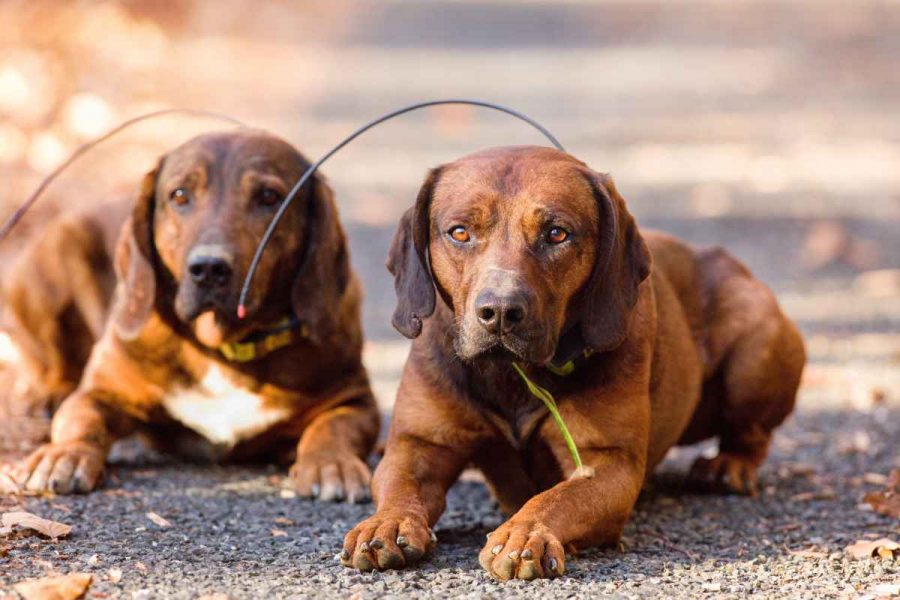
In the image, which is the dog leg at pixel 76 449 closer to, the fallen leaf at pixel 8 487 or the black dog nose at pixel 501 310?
the fallen leaf at pixel 8 487

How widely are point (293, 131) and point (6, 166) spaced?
591cm

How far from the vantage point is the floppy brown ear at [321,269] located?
632cm

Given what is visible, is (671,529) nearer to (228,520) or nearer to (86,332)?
(228,520)

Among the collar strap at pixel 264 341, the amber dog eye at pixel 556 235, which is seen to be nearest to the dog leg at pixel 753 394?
the amber dog eye at pixel 556 235

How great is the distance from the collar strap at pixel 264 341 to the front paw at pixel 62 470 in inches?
29.3

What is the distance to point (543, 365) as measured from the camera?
16.1ft

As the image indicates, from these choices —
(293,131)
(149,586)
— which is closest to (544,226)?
(149,586)

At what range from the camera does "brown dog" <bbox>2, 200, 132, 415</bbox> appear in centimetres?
761

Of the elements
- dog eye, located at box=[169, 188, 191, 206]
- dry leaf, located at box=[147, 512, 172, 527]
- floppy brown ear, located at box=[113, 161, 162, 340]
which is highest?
dog eye, located at box=[169, 188, 191, 206]

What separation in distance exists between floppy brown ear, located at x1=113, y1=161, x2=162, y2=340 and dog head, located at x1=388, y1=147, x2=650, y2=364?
1581 mm

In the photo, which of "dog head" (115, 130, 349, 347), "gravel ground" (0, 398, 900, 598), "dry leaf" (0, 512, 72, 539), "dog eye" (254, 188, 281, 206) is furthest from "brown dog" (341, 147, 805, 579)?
"dog eye" (254, 188, 281, 206)

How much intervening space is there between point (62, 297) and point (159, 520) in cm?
270

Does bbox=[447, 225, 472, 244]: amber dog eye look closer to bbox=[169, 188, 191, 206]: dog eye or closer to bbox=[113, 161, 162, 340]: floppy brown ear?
bbox=[169, 188, 191, 206]: dog eye

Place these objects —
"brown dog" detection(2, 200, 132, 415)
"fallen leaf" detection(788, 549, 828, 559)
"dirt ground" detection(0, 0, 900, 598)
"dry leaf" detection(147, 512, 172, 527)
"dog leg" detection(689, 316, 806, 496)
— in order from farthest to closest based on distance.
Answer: "brown dog" detection(2, 200, 132, 415) → "dog leg" detection(689, 316, 806, 496) → "dry leaf" detection(147, 512, 172, 527) → "fallen leaf" detection(788, 549, 828, 559) → "dirt ground" detection(0, 0, 900, 598)
